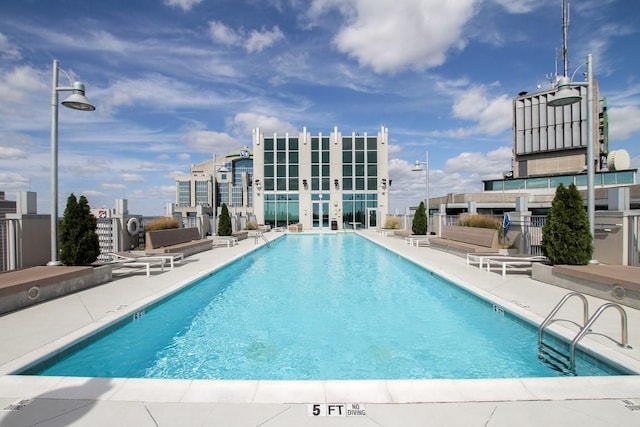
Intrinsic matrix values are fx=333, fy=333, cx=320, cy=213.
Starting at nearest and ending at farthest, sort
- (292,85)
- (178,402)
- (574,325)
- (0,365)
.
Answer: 1. (178,402)
2. (0,365)
3. (574,325)
4. (292,85)

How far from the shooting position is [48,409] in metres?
2.64

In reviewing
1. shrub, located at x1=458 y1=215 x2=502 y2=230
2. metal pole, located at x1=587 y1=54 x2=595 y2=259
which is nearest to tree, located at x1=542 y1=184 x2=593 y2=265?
metal pole, located at x1=587 y1=54 x2=595 y2=259

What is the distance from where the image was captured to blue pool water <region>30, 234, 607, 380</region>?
12.9 feet

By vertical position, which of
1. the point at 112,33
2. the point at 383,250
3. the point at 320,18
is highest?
the point at 320,18

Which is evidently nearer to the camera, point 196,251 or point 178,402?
point 178,402

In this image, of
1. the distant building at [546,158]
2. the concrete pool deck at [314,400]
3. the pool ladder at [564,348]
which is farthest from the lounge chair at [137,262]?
the distant building at [546,158]

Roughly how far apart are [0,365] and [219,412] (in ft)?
8.39

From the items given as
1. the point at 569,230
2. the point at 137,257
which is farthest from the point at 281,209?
the point at 569,230

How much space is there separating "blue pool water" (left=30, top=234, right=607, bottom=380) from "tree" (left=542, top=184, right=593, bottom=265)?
2.41m

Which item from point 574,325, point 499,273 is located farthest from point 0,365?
point 499,273

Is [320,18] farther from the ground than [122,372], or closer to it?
Result: farther from the ground

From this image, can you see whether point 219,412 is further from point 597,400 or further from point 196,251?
point 196,251

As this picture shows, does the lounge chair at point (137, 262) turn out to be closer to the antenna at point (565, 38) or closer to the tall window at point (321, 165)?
the tall window at point (321, 165)

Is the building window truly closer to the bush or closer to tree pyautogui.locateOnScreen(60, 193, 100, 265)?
the bush
